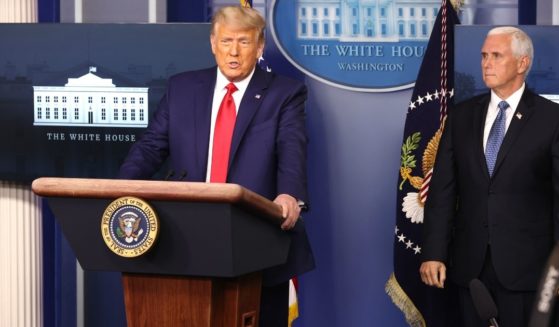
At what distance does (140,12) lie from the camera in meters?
4.67

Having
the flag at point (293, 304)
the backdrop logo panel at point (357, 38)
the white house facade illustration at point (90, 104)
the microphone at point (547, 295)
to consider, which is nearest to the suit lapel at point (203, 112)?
the white house facade illustration at point (90, 104)

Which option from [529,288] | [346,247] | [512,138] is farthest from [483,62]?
[346,247]

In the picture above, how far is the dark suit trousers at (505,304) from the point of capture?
3447 millimetres

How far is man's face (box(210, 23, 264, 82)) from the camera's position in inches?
121

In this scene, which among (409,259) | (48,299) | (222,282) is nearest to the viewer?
(222,282)

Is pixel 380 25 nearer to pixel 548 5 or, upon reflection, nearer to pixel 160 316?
pixel 548 5

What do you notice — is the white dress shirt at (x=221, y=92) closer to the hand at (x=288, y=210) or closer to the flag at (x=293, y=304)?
the hand at (x=288, y=210)

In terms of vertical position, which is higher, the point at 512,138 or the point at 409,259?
the point at 512,138

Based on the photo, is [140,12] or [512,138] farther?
[140,12]

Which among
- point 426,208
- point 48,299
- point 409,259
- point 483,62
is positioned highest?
point 483,62

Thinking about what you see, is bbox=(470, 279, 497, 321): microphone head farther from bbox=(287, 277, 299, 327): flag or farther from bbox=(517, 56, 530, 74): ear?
bbox=(287, 277, 299, 327): flag

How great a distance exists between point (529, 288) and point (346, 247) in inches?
44.2

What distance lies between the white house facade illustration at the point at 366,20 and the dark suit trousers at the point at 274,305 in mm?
1664

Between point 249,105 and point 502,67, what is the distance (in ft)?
3.54
